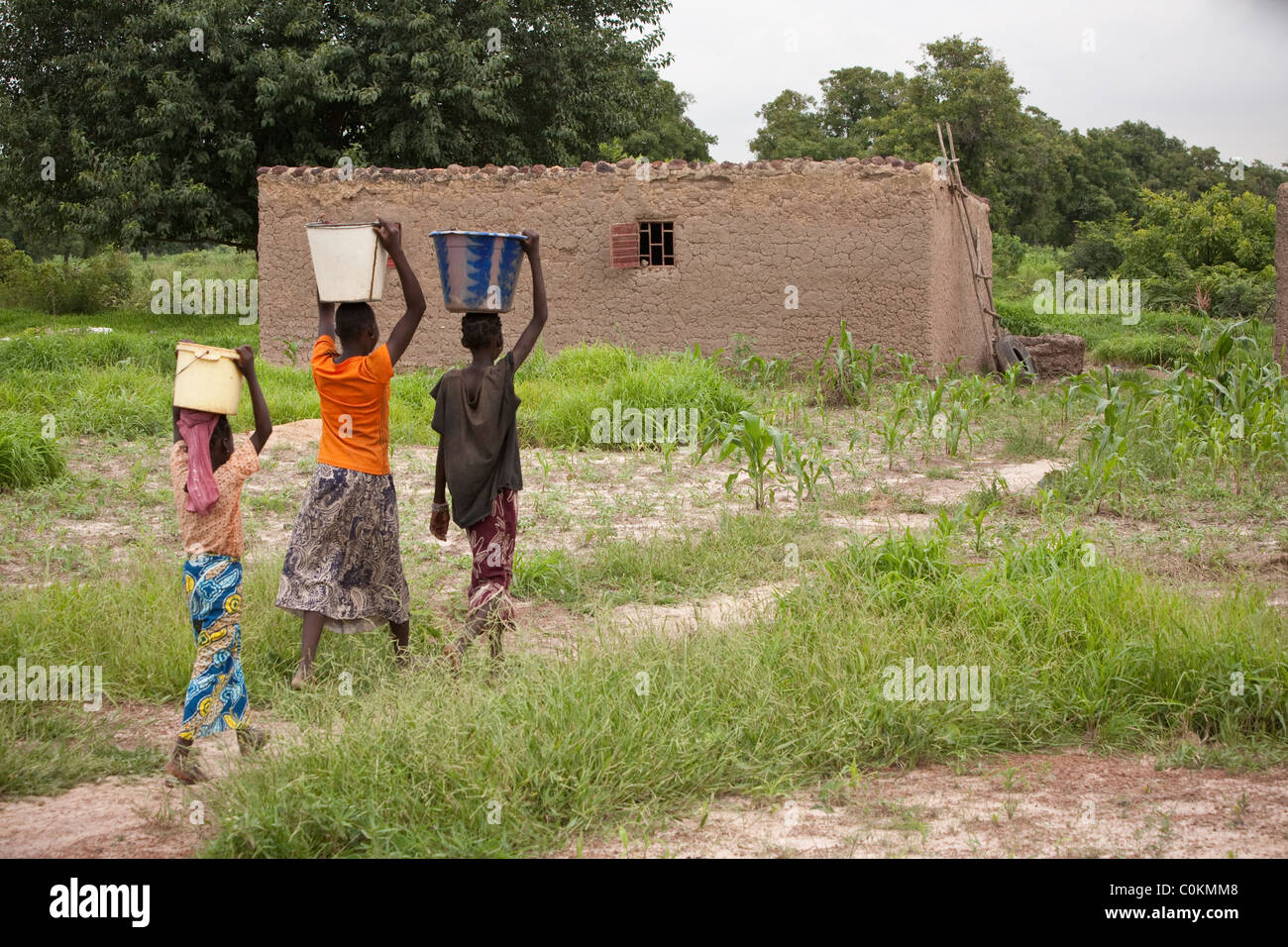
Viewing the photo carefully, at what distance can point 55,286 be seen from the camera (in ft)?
56.0

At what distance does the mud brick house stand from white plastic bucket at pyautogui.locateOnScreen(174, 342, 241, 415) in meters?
7.54

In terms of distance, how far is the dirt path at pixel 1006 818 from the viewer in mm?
2648

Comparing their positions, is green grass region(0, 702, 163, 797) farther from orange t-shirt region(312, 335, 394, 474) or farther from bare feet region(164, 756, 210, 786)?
orange t-shirt region(312, 335, 394, 474)

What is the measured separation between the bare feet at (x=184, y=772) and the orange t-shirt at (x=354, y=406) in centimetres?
100

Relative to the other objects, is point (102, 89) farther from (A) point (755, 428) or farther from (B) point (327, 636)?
(B) point (327, 636)

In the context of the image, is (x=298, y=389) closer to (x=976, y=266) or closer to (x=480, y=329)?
(x=480, y=329)

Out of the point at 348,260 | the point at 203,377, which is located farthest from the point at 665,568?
the point at 203,377

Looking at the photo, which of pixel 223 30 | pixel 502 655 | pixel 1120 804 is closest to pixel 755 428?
pixel 502 655

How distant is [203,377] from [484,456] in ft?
3.20

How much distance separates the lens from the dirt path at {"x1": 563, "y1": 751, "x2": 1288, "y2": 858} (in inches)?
104

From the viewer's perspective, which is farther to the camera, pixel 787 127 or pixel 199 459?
pixel 787 127

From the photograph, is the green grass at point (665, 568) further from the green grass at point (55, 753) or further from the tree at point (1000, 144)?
the tree at point (1000, 144)

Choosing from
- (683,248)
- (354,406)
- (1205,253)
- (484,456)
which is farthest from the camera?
(1205,253)
